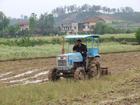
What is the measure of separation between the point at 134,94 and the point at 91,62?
7.00 meters

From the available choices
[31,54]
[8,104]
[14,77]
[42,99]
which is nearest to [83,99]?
[42,99]

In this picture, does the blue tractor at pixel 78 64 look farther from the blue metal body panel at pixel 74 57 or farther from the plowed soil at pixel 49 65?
the plowed soil at pixel 49 65

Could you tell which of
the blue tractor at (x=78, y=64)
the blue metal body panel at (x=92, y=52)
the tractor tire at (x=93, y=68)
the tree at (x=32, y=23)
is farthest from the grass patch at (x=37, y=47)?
the tree at (x=32, y=23)

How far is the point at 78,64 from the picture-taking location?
19.2 metres

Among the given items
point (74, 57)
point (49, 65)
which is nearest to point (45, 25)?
point (49, 65)

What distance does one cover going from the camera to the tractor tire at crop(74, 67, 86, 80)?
18036 millimetres

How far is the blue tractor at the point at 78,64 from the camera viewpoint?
735 inches

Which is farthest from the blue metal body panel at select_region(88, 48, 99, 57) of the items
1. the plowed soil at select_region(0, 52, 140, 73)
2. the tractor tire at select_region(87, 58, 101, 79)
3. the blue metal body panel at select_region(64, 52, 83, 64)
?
the plowed soil at select_region(0, 52, 140, 73)

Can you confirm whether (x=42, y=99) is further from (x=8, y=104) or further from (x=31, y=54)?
(x=31, y=54)

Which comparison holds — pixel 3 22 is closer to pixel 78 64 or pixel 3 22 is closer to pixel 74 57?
pixel 78 64

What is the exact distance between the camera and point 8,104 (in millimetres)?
11312

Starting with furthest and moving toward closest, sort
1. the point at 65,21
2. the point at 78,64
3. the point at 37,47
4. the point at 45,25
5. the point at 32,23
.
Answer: the point at 65,21
the point at 45,25
the point at 32,23
the point at 37,47
the point at 78,64

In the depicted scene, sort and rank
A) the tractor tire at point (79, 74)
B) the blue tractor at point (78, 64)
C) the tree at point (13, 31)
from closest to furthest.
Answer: the tractor tire at point (79, 74) < the blue tractor at point (78, 64) < the tree at point (13, 31)

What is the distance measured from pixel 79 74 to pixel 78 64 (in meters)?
1.09
